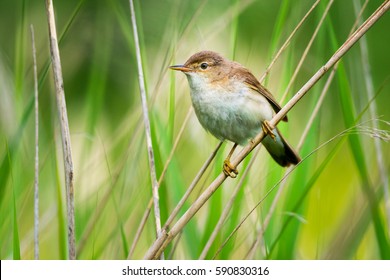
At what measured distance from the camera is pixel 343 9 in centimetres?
277

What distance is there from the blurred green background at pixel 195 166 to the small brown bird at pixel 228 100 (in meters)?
0.06

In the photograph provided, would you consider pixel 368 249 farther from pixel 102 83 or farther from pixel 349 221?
pixel 102 83

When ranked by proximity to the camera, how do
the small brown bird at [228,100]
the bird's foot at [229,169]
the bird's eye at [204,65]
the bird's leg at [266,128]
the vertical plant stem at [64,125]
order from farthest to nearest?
the bird's eye at [204,65] < the small brown bird at [228,100] < the bird's foot at [229,169] < the bird's leg at [266,128] < the vertical plant stem at [64,125]

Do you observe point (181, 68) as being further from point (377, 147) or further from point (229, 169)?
point (377, 147)

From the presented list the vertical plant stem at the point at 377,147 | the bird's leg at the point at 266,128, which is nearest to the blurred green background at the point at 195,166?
the vertical plant stem at the point at 377,147

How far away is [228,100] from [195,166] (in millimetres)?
329

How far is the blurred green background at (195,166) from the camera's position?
2.10m

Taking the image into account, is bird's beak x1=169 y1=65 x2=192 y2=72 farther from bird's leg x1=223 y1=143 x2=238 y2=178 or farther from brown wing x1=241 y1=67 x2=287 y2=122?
bird's leg x1=223 y1=143 x2=238 y2=178

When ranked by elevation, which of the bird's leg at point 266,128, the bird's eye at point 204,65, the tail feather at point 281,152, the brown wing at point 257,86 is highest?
the bird's eye at point 204,65

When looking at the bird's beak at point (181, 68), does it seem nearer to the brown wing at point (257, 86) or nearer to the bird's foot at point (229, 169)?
the brown wing at point (257, 86)

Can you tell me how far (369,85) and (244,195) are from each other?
616mm
